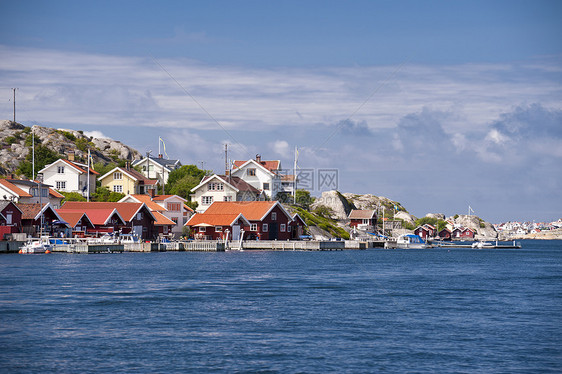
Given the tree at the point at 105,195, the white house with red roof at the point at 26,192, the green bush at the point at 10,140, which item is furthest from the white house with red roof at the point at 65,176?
the green bush at the point at 10,140

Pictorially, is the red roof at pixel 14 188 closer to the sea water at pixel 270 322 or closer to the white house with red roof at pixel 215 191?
the white house with red roof at pixel 215 191

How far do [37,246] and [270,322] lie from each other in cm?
5012

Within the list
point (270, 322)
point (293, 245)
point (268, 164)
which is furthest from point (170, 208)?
point (270, 322)

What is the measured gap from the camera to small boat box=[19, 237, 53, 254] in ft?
244

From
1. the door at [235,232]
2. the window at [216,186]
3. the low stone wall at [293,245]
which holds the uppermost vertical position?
the window at [216,186]

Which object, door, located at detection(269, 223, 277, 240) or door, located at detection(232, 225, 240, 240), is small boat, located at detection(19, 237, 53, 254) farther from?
door, located at detection(269, 223, 277, 240)

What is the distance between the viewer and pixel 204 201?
111 meters

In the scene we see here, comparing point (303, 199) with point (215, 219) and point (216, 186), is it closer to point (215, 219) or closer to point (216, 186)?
point (216, 186)

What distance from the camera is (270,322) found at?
31.8 m

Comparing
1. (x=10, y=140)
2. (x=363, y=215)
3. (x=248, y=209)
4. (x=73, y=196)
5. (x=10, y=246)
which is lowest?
(x=10, y=246)

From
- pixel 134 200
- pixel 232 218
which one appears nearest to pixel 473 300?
pixel 232 218

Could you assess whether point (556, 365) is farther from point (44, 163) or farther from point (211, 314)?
point (44, 163)

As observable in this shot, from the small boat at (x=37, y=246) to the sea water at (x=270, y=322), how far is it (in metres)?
19.7

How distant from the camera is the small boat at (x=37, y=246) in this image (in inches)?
2926
